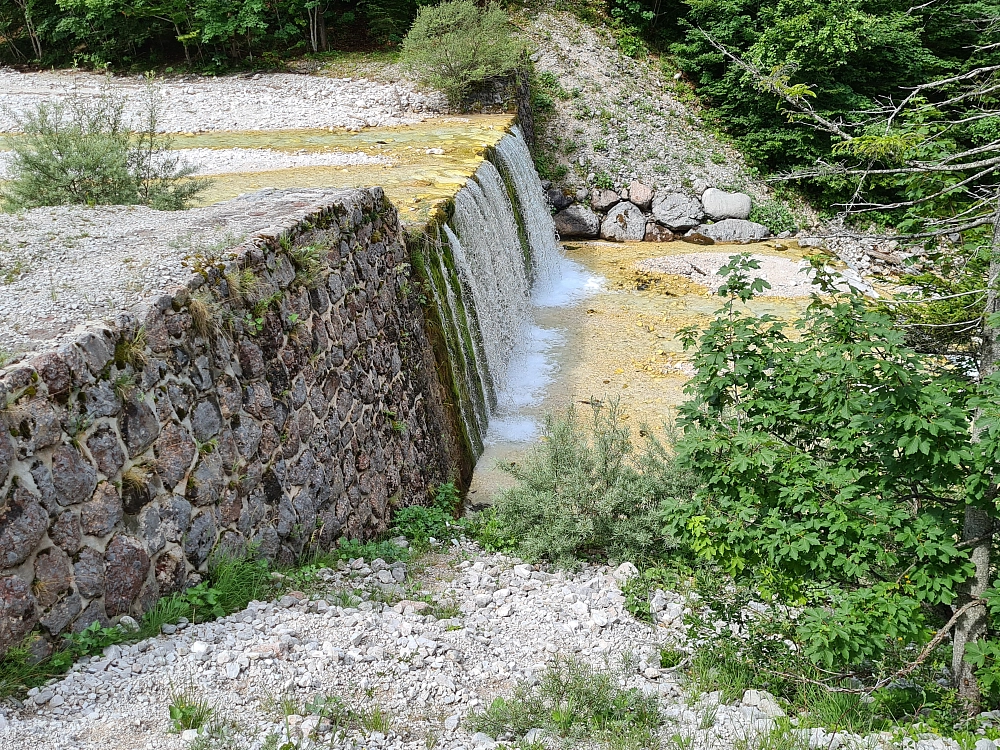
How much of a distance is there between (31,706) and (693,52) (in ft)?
62.6

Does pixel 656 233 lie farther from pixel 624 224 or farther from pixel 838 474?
pixel 838 474

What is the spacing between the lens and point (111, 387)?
3488 millimetres

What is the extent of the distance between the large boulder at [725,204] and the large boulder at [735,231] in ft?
0.64

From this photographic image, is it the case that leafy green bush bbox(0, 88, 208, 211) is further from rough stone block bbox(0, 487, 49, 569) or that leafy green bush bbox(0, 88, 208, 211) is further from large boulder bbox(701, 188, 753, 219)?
large boulder bbox(701, 188, 753, 219)

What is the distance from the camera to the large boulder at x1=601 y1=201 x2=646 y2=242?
15.4 metres

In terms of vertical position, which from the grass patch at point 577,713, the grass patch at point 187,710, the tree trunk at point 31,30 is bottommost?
the grass patch at point 577,713

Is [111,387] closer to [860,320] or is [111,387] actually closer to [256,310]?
[256,310]

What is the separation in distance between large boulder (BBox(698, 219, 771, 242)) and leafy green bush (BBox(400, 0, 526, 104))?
200 inches

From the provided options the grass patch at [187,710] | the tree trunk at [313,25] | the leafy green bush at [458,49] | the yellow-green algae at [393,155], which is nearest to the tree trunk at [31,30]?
the tree trunk at [313,25]

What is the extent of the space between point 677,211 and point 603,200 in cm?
152

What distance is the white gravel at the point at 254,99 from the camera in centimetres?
1409

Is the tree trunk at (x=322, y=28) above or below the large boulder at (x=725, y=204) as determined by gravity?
above

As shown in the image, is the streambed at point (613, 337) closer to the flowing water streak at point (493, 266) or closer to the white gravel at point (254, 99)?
the flowing water streak at point (493, 266)

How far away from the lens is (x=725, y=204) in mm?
15602
